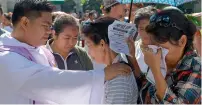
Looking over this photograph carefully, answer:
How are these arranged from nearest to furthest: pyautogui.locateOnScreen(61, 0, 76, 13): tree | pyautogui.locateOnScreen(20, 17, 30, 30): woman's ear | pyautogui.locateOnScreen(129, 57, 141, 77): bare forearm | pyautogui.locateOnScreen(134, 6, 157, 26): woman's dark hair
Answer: pyautogui.locateOnScreen(129, 57, 141, 77): bare forearm → pyautogui.locateOnScreen(20, 17, 30, 30): woman's ear → pyautogui.locateOnScreen(134, 6, 157, 26): woman's dark hair → pyautogui.locateOnScreen(61, 0, 76, 13): tree

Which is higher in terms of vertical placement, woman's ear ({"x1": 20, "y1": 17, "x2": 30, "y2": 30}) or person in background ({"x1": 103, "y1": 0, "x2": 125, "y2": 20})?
woman's ear ({"x1": 20, "y1": 17, "x2": 30, "y2": 30})

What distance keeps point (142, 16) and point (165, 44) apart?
1303 millimetres

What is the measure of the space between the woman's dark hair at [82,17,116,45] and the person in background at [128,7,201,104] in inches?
11.8

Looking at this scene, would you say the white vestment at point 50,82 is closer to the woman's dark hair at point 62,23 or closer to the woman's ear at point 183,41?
the woman's ear at point 183,41

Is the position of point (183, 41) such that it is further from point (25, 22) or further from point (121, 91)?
point (25, 22)

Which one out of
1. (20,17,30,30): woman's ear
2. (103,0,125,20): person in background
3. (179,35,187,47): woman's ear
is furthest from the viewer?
(103,0,125,20): person in background

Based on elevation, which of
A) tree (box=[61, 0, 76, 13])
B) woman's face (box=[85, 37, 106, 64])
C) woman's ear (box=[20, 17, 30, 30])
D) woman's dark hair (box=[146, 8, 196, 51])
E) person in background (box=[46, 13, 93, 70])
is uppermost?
woman's dark hair (box=[146, 8, 196, 51])

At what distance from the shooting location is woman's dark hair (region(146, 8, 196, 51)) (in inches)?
76.8

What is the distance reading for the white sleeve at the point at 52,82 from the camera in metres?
2.19

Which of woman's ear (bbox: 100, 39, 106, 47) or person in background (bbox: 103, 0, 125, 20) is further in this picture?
person in background (bbox: 103, 0, 125, 20)

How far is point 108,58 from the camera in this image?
2.20m

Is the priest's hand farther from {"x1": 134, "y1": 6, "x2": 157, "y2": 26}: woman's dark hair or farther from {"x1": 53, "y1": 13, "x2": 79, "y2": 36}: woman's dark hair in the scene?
{"x1": 53, "y1": 13, "x2": 79, "y2": 36}: woman's dark hair

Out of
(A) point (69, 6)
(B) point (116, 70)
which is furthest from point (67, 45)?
(A) point (69, 6)

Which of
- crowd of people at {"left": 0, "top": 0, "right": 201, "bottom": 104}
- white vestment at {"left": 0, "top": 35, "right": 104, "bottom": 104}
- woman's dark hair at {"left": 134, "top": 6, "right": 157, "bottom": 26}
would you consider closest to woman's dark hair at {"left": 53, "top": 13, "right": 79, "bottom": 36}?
woman's dark hair at {"left": 134, "top": 6, "right": 157, "bottom": 26}
